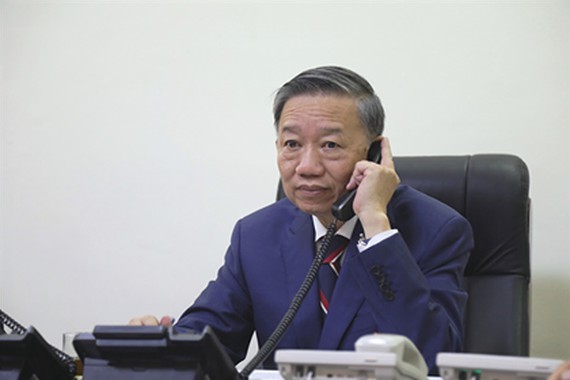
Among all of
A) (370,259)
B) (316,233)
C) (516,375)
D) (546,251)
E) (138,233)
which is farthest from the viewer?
(138,233)

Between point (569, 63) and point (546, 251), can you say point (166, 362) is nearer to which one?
point (546, 251)

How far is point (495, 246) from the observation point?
1858 mm

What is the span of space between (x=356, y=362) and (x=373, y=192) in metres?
0.84

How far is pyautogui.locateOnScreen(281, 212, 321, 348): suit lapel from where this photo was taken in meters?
1.68

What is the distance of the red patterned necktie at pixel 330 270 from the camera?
1700 millimetres

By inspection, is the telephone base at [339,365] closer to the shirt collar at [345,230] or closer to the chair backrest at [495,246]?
the shirt collar at [345,230]

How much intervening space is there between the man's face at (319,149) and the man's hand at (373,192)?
4 centimetres

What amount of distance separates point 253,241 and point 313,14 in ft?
2.95

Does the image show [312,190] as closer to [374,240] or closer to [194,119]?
[374,240]

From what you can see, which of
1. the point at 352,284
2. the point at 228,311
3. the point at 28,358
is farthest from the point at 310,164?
the point at 28,358

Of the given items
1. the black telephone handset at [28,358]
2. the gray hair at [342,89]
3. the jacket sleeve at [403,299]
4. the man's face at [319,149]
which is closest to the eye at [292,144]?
the man's face at [319,149]

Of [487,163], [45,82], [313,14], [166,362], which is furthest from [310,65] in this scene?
[166,362]

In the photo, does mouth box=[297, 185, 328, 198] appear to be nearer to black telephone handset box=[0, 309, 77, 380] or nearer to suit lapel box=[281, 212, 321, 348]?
suit lapel box=[281, 212, 321, 348]

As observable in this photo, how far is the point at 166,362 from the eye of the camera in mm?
943
